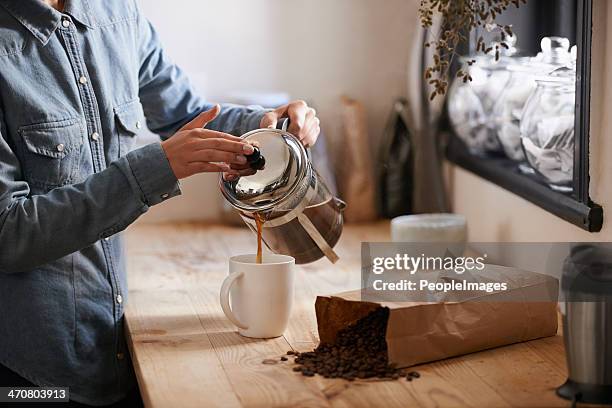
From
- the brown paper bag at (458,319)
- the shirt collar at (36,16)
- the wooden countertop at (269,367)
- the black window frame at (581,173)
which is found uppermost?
the shirt collar at (36,16)

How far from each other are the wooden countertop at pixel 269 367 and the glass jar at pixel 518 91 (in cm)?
43

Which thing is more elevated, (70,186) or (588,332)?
(70,186)

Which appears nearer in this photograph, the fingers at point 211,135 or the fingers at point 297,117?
the fingers at point 211,135

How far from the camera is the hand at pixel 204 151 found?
4.11 ft

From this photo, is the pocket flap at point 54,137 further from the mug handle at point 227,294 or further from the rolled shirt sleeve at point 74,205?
the mug handle at point 227,294

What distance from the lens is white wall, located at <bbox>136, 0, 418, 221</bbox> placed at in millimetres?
2348

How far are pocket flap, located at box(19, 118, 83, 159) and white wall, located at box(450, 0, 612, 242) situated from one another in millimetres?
795

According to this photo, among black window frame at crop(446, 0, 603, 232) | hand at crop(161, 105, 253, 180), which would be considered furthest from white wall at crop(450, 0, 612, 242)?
hand at crop(161, 105, 253, 180)

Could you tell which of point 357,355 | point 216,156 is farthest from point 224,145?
point 357,355

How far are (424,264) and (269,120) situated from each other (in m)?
A: 0.37

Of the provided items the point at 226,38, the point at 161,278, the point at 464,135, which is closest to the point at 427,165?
the point at 464,135

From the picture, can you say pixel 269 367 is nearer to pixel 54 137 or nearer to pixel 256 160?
pixel 256 160

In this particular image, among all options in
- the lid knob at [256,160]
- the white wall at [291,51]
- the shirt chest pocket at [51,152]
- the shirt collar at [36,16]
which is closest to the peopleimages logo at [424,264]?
the lid knob at [256,160]

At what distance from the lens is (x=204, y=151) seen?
125 cm
